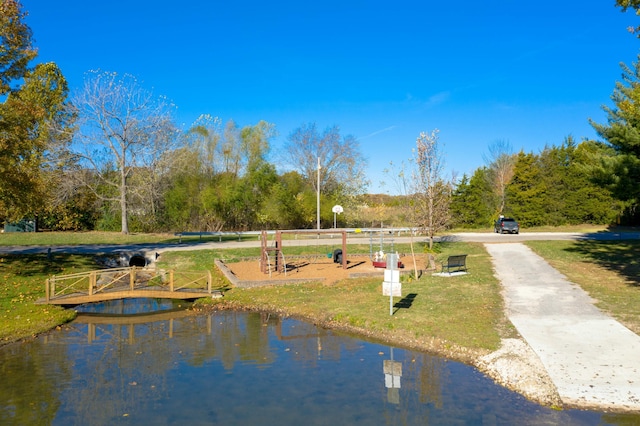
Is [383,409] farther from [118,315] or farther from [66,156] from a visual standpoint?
[66,156]

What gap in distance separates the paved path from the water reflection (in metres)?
0.80

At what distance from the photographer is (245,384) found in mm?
9336

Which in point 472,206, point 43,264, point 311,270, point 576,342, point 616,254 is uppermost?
point 472,206

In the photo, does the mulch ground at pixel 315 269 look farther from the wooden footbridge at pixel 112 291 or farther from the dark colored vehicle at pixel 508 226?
the dark colored vehicle at pixel 508 226

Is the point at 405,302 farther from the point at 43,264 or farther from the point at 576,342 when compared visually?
the point at 43,264

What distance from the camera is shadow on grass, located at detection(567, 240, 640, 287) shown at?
63.8ft

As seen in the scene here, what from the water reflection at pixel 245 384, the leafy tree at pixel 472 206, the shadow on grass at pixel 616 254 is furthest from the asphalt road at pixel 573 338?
the leafy tree at pixel 472 206

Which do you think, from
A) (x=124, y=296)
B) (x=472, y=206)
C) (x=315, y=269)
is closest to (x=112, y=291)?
(x=124, y=296)

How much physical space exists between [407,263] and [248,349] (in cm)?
1393

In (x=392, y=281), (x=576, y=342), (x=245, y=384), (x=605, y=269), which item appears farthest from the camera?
(x=605, y=269)

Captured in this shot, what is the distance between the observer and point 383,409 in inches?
318

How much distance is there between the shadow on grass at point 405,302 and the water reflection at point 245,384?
2.68 metres

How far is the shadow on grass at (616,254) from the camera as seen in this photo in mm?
19431

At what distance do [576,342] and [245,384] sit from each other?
7.64 metres
